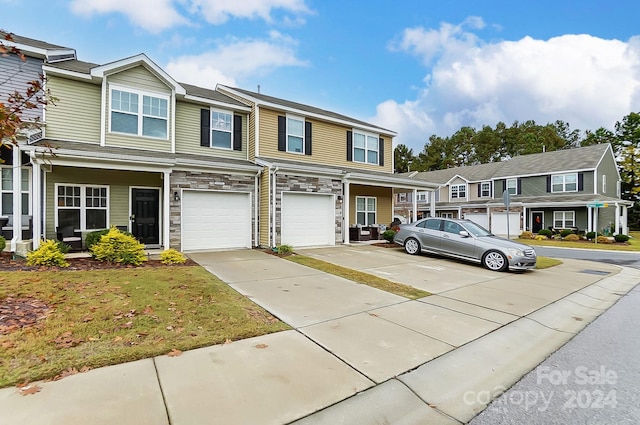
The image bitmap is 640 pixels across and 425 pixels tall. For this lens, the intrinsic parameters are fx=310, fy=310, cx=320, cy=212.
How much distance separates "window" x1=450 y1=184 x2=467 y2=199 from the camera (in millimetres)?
31766

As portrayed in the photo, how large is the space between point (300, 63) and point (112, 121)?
984 centimetres

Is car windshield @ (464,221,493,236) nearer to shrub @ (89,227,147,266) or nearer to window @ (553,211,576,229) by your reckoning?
shrub @ (89,227,147,266)

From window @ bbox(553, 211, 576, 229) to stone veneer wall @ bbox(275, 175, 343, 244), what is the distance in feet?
69.5

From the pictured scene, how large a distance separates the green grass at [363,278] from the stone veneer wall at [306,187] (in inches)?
91.3

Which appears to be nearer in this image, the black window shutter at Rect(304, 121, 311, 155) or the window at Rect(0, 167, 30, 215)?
the window at Rect(0, 167, 30, 215)

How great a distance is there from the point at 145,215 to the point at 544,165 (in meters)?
30.5

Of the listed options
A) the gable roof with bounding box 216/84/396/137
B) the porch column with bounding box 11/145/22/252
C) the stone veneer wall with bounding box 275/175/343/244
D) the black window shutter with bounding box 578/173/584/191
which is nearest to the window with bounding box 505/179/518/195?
the black window shutter with bounding box 578/173/584/191

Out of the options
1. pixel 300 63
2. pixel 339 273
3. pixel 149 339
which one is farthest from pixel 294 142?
pixel 149 339

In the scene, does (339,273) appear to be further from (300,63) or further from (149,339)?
(300,63)

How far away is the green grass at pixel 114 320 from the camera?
3.14m

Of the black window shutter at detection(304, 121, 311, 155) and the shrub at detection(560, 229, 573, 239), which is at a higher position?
the black window shutter at detection(304, 121, 311, 155)

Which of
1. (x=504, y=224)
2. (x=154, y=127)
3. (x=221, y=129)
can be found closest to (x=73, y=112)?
(x=154, y=127)

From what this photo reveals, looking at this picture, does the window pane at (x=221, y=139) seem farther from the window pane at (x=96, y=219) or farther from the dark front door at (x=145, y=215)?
the window pane at (x=96, y=219)

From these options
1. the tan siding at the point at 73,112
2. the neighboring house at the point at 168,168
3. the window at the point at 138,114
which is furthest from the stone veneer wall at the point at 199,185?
the tan siding at the point at 73,112
